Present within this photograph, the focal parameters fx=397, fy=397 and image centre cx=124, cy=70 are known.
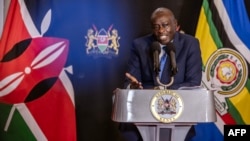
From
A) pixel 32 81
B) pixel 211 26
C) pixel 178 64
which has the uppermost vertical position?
pixel 211 26

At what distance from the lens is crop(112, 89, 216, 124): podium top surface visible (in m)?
1.63

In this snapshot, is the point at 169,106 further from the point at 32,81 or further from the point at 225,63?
the point at 32,81

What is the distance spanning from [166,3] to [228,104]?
881 millimetres

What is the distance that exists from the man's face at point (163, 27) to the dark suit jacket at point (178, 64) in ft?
0.24

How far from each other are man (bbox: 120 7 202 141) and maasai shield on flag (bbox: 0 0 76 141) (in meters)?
1.07

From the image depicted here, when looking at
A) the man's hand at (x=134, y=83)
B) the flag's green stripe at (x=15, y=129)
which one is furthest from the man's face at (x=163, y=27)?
the flag's green stripe at (x=15, y=129)

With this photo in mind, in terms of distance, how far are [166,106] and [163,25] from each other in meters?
0.45

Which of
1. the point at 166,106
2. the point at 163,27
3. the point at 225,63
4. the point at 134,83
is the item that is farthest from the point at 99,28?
the point at 166,106

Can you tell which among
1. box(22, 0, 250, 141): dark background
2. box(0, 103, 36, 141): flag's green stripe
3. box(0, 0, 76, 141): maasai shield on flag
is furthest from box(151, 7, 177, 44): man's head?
box(0, 103, 36, 141): flag's green stripe

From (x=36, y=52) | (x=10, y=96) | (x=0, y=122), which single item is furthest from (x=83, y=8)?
(x=0, y=122)

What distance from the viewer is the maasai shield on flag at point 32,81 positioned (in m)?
2.96

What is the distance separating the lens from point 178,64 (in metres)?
1.94

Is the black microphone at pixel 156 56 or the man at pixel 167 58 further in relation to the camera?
the man at pixel 167 58

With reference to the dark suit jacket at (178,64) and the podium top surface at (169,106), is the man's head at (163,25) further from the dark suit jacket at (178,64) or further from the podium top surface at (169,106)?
the podium top surface at (169,106)
